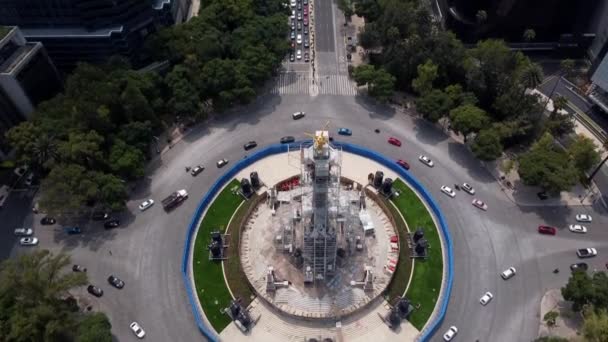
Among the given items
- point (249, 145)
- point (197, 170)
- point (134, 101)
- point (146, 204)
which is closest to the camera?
point (146, 204)

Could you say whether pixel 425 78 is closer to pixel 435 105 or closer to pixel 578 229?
pixel 435 105

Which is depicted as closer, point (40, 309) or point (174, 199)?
point (40, 309)

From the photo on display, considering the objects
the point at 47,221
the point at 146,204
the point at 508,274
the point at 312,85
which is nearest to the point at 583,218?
the point at 508,274

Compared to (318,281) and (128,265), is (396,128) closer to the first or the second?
(318,281)

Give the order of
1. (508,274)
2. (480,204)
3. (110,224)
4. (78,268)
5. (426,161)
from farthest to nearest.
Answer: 1. (426,161)
2. (480,204)
3. (110,224)
4. (78,268)
5. (508,274)

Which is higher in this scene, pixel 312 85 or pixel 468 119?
pixel 312 85

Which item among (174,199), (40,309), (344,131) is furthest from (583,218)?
(40,309)

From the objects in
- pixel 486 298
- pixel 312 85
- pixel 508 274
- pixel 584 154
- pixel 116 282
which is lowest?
pixel 486 298

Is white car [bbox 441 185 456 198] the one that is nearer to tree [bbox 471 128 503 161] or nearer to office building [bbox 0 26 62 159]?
tree [bbox 471 128 503 161]

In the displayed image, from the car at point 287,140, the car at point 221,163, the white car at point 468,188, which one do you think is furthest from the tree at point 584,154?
the car at point 221,163
